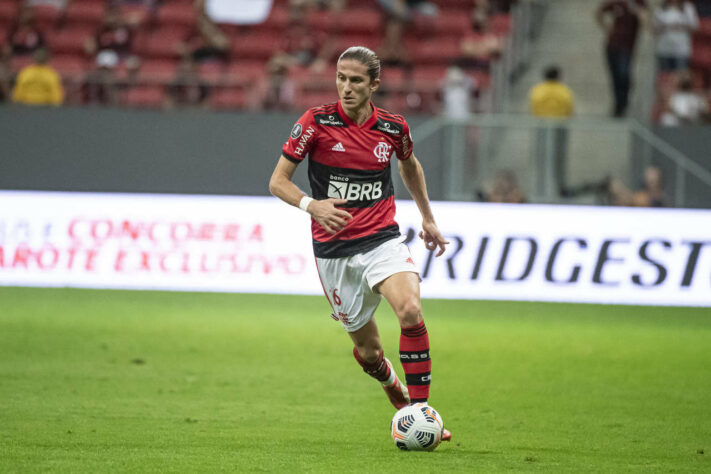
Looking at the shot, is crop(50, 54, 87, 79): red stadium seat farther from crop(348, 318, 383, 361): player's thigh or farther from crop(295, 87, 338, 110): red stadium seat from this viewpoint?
crop(348, 318, 383, 361): player's thigh

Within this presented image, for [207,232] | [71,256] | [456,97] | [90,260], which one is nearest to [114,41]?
[71,256]

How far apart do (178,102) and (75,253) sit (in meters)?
3.60

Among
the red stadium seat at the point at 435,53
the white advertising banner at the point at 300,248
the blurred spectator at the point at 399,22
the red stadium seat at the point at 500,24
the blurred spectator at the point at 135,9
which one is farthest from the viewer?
the blurred spectator at the point at 135,9

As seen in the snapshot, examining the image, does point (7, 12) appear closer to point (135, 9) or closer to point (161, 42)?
point (135, 9)

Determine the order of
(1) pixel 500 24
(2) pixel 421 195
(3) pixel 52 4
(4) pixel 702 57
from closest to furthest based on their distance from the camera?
(2) pixel 421 195, (4) pixel 702 57, (1) pixel 500 24, (3) pixel 52 4

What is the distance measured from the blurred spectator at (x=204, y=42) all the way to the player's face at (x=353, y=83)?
13103mm

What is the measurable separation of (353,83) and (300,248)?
27.4ft

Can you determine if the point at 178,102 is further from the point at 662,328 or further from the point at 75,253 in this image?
the point at 662,328

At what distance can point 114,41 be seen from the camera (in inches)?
776

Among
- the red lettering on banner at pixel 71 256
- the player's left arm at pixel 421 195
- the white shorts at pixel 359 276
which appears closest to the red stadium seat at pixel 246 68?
the red lettering on banner at pixel 71 256

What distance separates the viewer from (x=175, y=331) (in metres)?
12.0

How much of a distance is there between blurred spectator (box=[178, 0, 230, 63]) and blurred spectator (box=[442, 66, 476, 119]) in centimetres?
436

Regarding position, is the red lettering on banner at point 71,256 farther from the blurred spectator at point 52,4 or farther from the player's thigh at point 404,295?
the player's thigh at point 404,295

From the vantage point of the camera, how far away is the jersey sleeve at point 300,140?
6793mm
